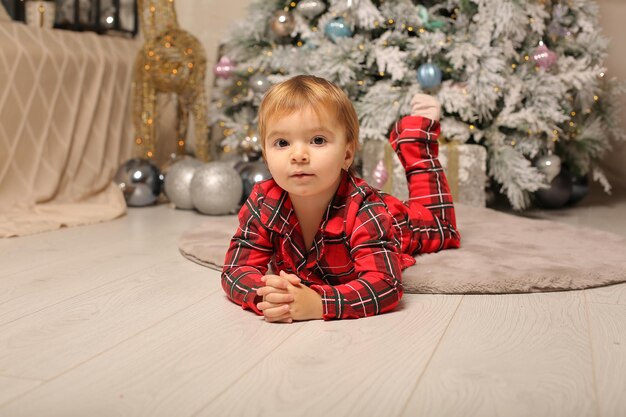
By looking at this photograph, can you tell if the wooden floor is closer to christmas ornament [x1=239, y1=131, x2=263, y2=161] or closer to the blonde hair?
the blonde hair

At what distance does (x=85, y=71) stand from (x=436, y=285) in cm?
180

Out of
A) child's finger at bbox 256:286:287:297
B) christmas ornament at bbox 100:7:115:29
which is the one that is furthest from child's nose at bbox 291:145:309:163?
christmas ornament at bbox 100:7:115:29

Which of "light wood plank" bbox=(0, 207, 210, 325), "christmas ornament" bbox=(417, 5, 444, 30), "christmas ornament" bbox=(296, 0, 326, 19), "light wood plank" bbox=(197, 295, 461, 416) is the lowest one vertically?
"light wood plank" bbox=(0, 207, 210, 325)

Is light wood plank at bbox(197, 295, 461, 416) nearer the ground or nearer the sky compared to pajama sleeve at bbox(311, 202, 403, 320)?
nearer the ground

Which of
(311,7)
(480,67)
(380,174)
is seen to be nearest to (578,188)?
(480,67)

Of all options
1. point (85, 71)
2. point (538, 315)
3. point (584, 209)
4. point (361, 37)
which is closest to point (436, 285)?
point (538, 315)

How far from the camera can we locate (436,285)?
4.47 feet

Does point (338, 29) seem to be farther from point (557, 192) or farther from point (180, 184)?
point (557, 192)

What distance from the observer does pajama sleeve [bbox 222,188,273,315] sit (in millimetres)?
1256

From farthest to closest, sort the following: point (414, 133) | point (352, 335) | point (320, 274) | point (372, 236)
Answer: point (414, 133), point (320, 274), point (372, 236), point (352, 335)

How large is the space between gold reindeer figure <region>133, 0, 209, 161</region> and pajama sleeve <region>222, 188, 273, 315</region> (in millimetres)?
1602

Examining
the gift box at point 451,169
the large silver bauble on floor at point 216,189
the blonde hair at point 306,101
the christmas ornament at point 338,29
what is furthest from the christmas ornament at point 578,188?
the blonde hair at point 306,101

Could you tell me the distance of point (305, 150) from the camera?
1.16m

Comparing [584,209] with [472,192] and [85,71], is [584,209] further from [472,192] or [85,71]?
[85,71]
